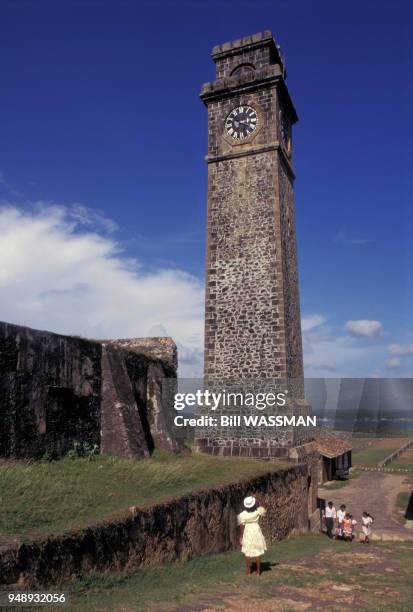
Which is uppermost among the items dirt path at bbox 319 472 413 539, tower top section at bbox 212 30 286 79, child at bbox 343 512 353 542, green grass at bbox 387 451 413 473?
tower top section at bbox 212 30 286 79

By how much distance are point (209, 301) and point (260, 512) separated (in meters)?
9.93

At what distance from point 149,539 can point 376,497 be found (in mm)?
20086

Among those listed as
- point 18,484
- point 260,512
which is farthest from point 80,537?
point 260,512

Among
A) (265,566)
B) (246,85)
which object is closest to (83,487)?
(265,566)

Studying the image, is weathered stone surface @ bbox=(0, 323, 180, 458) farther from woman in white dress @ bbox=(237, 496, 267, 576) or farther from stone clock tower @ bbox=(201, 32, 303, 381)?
woman in white dress @ bbox=(237, 496, 267, 576)

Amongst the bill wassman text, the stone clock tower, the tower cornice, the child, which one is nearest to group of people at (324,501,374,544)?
the child

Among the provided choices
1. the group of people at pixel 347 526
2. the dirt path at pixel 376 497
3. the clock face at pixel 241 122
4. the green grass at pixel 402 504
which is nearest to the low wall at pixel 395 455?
the dirt path at pixel 376 497

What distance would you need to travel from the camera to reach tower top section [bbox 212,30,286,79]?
1756cm

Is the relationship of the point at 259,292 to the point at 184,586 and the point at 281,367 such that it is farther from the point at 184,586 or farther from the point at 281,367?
the point at 184,586

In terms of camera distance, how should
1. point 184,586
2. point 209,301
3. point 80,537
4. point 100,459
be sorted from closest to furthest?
point 80,537 < point 184,586 < point 100,459 < point 209,301

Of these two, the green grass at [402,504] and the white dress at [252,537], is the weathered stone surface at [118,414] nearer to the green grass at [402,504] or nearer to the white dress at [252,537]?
the white dress at [252,537]

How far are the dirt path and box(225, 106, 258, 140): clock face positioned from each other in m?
13.7

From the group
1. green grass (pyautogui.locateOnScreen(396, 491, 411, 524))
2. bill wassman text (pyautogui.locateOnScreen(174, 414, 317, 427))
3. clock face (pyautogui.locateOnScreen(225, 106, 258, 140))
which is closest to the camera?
bill wassman text (pyautogui.locateOnScreen(174, 414, 317, 427))

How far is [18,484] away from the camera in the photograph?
7.31m
